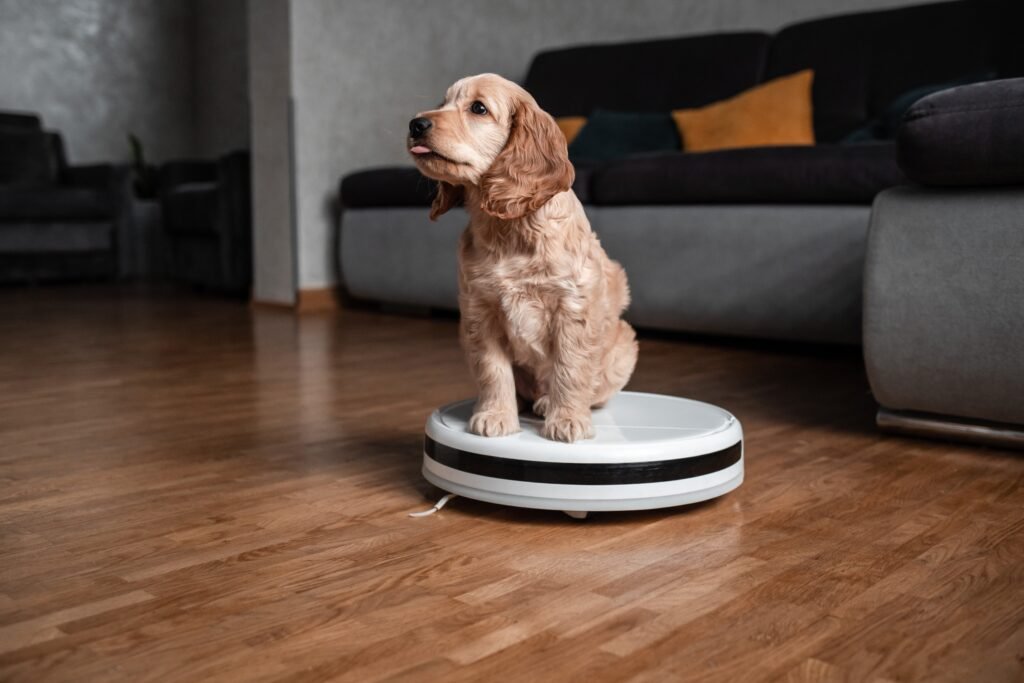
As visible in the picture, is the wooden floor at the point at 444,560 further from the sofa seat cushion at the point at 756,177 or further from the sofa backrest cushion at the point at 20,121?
→ the sofa backrest cushion at the point at 20,121

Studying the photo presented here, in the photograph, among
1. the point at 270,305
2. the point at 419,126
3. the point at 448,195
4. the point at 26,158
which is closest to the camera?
the point at 419,126

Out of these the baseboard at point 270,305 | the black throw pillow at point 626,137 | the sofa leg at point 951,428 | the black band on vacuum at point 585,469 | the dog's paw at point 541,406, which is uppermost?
the black throw pillow at point 626,137

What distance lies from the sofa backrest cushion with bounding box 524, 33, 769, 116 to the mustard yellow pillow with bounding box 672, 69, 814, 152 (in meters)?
0.28

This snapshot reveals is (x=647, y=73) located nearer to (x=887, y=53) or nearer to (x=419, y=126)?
(x=887, y=53)

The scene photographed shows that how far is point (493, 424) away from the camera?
1.46m

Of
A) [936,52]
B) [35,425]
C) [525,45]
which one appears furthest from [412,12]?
[35,425]

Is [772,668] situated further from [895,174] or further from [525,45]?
[525,45]

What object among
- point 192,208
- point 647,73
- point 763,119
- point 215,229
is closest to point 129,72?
point 192,208

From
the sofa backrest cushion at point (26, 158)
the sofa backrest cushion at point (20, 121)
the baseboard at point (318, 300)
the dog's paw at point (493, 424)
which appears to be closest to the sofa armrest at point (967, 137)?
the dog's paw at point (493, 424)

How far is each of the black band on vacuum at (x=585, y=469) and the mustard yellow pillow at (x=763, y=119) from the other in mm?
2440

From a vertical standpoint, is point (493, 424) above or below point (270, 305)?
above

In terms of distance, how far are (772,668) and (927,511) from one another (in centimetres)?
65

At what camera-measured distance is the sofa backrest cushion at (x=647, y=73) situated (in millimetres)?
4148

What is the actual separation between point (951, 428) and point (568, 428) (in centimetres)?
88
